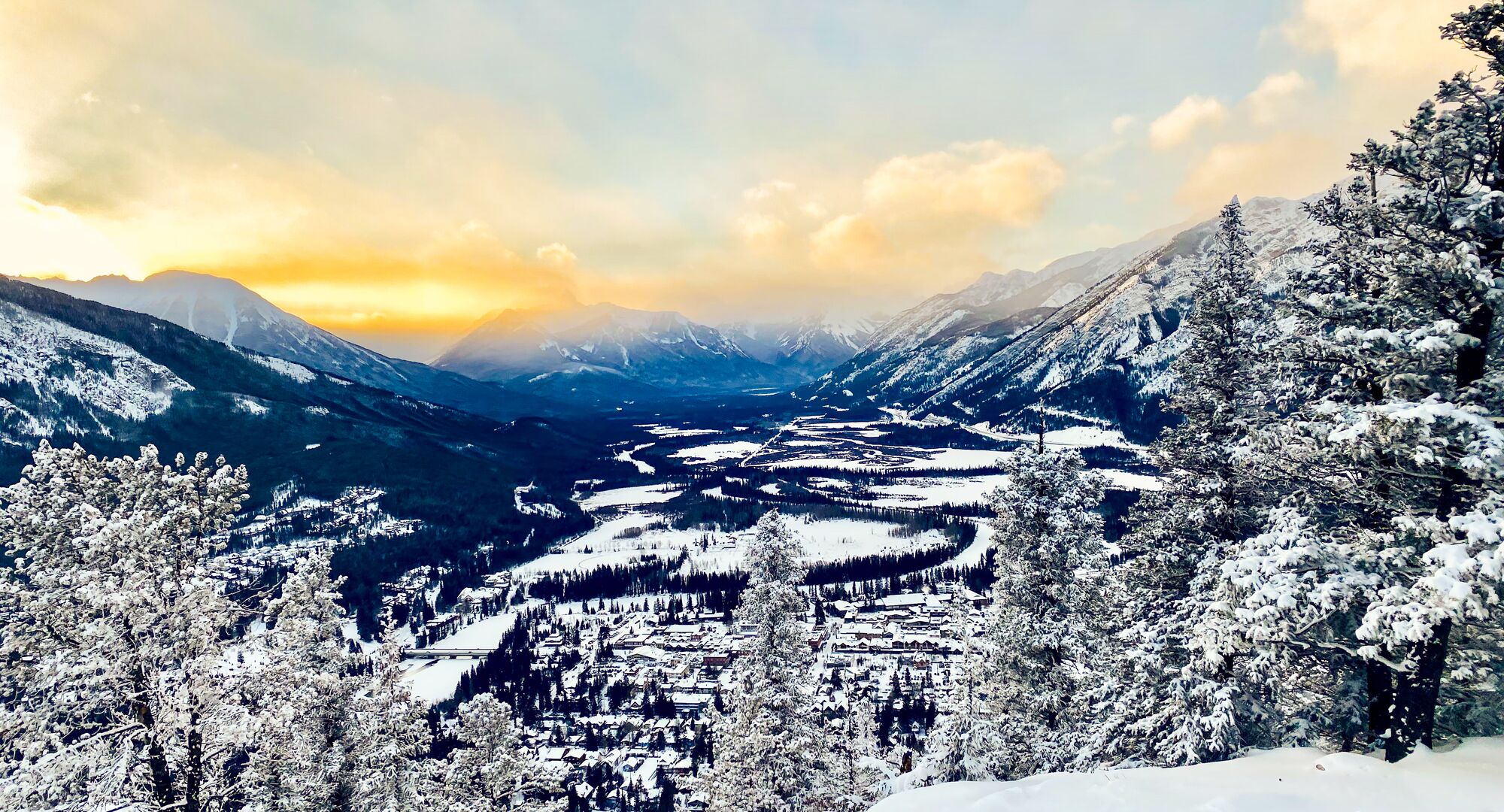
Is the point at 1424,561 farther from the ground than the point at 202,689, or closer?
farther from the ground

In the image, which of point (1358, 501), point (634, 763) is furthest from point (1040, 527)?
point (634, 763)

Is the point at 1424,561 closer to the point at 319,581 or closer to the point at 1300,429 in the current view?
the point at 1300,429

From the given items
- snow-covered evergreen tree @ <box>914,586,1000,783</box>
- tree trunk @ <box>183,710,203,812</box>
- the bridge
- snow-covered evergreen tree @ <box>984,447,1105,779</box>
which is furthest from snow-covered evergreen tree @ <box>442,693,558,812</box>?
the bridge

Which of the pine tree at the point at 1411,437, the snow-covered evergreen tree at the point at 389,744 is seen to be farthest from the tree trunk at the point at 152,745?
the pine tree at the point at 1411,437

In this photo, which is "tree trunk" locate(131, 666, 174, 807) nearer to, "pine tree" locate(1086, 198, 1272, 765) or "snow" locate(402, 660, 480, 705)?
"pine tree" locate(1086, 198, 1272, 765)

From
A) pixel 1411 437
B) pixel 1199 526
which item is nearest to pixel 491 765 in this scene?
pixel 1199 526

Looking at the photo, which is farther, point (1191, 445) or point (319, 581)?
point (319, 581)
